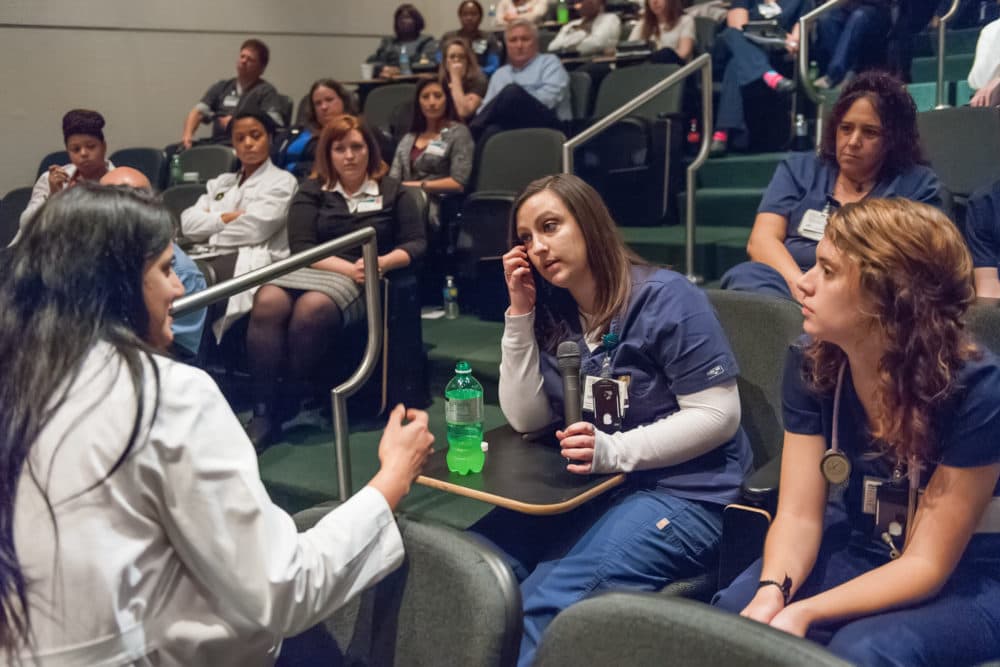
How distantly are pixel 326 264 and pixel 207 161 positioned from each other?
2199 millimetres

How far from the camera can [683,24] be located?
532 centimetres

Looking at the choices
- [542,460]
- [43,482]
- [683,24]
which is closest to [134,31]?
[683,24]

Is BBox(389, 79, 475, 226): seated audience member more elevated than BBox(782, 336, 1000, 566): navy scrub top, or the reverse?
BBox(389, 79, 475, 226): seated audience member

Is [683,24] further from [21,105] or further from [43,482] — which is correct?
[43,482]

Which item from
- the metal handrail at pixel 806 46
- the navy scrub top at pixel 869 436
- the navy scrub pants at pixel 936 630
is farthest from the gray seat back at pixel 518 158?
the navy scrub pants at pixel 936 630

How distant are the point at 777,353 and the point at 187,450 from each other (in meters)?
1.46

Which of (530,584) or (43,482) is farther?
(530,584)

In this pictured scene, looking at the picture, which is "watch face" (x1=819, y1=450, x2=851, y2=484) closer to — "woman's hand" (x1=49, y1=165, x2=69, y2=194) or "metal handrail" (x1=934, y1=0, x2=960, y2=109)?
"metal handrail" (x1=934, y1=0, x2=960, y2=109)

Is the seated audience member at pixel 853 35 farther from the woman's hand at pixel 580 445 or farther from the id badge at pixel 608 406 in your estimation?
the woman's hand at pixel 580 445

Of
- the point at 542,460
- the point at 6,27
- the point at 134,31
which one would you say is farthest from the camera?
the point at 134,31

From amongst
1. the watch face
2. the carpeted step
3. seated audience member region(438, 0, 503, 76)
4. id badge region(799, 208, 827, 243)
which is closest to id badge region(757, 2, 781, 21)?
the carpeted step

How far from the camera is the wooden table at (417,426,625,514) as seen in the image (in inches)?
63.4

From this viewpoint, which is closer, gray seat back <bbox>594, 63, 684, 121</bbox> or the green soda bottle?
the green soda bottle

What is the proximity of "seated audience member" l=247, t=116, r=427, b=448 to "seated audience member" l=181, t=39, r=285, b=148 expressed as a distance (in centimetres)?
237
